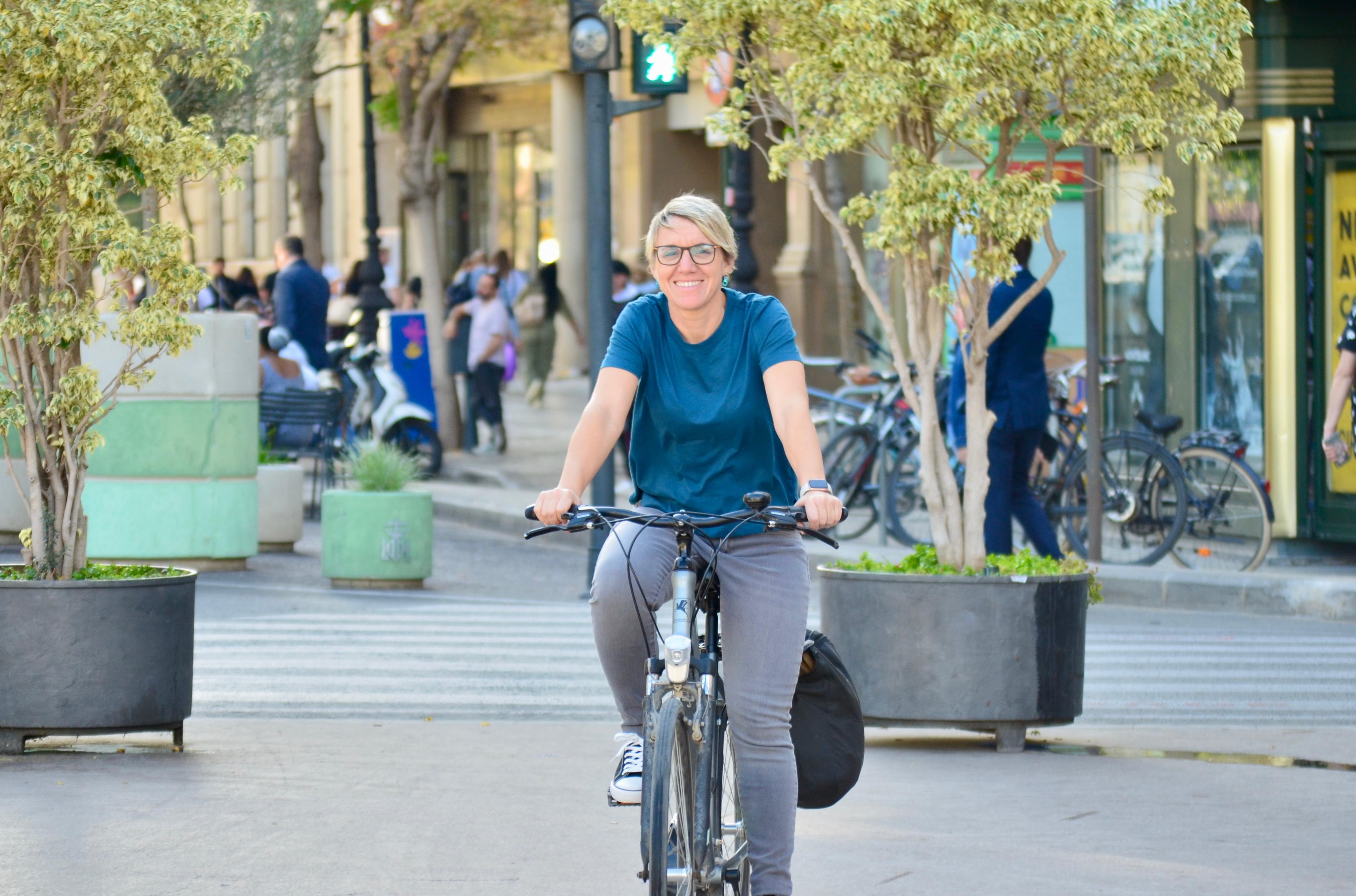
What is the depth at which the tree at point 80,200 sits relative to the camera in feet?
22.4

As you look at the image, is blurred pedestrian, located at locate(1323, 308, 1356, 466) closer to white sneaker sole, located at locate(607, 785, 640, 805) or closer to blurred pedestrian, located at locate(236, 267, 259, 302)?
white sneaker sole, located at locate(607, 785, 640, 805)

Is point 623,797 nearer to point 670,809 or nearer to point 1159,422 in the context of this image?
point 670,809

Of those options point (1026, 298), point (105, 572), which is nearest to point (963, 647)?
point (1026, 298)

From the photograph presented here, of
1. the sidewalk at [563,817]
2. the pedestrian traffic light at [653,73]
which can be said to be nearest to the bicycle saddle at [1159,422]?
the pedestrian traffic light at [653,73]

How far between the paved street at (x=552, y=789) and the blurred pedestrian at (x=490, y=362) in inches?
426

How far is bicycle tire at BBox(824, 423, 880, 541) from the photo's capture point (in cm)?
1418

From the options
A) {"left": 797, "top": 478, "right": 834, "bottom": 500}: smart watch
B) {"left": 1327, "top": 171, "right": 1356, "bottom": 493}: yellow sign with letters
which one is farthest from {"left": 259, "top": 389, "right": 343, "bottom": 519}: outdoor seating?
{"left": 797, "top": 478, "right": 834, "bottom": 500}: smart watch

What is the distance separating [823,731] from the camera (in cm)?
497

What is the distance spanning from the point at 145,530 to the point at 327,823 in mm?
6496

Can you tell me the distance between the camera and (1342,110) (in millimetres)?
13367

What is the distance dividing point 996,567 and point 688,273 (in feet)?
9.90

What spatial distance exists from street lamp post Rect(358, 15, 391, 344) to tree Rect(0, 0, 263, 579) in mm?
13726

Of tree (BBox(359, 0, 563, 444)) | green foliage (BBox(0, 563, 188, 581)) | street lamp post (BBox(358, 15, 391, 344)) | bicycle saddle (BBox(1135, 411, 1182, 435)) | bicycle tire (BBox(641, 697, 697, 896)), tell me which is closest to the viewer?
bicycle tire (BBox(641, 697, 697, 896))

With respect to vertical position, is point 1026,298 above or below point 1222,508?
above
